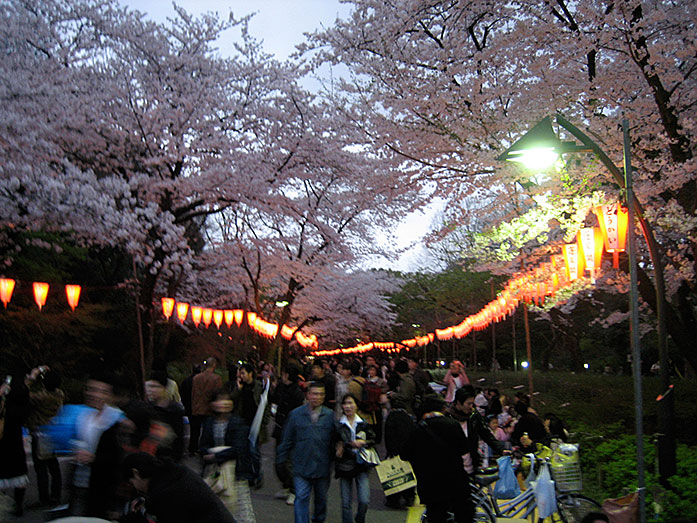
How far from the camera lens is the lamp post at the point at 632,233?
6.38 metres

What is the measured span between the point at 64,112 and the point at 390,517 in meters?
11.8

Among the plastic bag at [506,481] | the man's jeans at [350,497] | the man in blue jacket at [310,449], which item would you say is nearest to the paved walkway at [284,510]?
the man's jeans at [350,497]

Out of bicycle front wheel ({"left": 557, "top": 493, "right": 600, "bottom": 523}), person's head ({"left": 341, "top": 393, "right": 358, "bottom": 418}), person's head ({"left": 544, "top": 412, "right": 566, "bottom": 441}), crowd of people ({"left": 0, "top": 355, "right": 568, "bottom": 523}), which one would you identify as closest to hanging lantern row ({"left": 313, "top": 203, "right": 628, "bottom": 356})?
person's head ({"left": 544, "top": 412, "right": 566, "bottom": 441})

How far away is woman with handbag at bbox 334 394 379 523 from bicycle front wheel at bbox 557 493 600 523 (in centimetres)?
228

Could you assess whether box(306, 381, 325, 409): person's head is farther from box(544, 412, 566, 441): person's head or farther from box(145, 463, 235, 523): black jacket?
box(544, 412, 566, 441): person's head

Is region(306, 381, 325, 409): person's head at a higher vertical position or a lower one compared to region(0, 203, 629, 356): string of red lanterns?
lower

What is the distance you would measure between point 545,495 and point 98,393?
5022 millimetres

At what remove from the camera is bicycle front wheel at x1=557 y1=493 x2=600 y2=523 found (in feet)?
24.6

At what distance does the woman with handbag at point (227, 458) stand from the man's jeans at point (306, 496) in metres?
0.54

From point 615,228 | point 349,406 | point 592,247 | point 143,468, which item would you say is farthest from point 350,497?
point 592,247

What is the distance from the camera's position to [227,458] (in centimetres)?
582

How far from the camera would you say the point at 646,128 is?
467 inches

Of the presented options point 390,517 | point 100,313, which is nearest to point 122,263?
→ point 100,313

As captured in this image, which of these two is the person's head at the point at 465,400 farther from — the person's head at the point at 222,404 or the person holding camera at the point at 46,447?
the person holding camera at the point at 46,447
